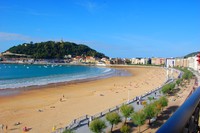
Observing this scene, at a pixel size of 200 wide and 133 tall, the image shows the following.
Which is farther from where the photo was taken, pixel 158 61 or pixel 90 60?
pixel 90 60

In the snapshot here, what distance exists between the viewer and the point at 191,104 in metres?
1.96

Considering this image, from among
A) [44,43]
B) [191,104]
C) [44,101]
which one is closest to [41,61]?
[44,43]

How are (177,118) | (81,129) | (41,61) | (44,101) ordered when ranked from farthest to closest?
1. (41,61)
2. (44,101)
3. (81,129)
4. (177,118)

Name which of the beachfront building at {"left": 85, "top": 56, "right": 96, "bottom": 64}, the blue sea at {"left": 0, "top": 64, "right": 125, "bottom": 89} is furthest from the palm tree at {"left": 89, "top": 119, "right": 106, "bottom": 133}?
the beachfront building at {"left": 85, "top": 56, "right": 96, "bottom": 64}

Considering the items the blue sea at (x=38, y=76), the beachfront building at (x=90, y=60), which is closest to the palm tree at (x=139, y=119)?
the blue sea at (x=38, y=76)

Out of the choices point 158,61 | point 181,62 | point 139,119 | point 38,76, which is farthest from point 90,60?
point 139,119

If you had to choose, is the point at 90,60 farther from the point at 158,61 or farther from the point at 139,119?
the point at 139,119

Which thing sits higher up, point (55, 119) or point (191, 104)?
point (191, 104)

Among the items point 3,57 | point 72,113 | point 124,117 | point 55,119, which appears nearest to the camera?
point 124,117

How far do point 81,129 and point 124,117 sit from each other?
11.8 ft

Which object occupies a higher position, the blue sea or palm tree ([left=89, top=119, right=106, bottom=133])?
palm tree ([left=89, top=119, right=106, bottom=133])

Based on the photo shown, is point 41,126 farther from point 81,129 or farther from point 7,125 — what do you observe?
point 81,129

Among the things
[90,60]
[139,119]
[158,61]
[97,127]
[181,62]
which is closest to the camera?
[97,127]

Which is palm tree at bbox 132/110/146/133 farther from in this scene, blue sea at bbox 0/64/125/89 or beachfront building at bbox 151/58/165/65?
beachfront building at bbox 151/58/165/65
